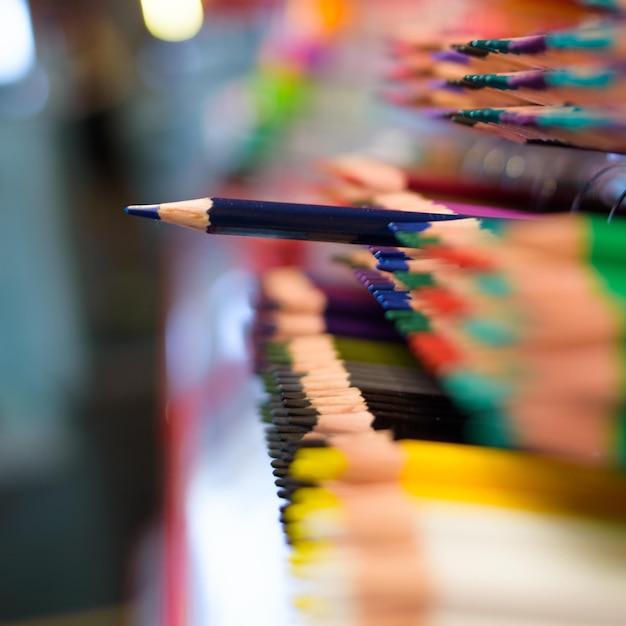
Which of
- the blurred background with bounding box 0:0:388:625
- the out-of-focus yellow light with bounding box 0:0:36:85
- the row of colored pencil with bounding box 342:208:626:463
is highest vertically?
the out-of-focus yellow light with bounding box 0:0:36:85

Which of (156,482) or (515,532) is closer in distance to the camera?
(515,532)

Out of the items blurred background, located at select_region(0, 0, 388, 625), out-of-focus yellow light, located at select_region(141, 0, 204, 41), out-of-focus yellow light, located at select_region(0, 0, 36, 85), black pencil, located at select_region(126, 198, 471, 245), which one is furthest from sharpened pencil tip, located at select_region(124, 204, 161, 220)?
out-of-focus yellow light, located at select_region(0, 0, 36, 85)

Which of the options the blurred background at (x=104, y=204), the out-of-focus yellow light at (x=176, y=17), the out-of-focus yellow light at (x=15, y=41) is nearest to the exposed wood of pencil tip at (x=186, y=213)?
the blurred background at (x=104, y=204)

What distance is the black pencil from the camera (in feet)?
0.61

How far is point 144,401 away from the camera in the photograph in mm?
1391

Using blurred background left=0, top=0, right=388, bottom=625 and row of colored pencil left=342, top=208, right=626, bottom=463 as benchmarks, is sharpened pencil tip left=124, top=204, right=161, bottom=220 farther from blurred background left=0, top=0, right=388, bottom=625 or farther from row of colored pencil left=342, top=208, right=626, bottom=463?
blurred background left=0, top=0, right=388, bottom=625

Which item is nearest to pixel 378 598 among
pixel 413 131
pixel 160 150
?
pixel 413 131

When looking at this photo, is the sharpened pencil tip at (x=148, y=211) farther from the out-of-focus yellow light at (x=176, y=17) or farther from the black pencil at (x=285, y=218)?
the out-of-focus yellow light at (x=176, y=17)

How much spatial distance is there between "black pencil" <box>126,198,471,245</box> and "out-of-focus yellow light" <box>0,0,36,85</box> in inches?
50.9

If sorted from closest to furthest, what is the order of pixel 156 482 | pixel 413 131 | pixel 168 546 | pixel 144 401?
pixel 168 546 < pixel 413 131 < pixel 156 482 < pixel 144 401

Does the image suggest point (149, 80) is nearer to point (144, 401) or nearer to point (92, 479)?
point (144, 401)

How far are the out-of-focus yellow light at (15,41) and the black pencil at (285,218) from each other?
1.29m

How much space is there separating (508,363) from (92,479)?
1.15 m

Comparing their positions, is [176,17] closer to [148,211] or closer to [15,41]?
[15,41]
